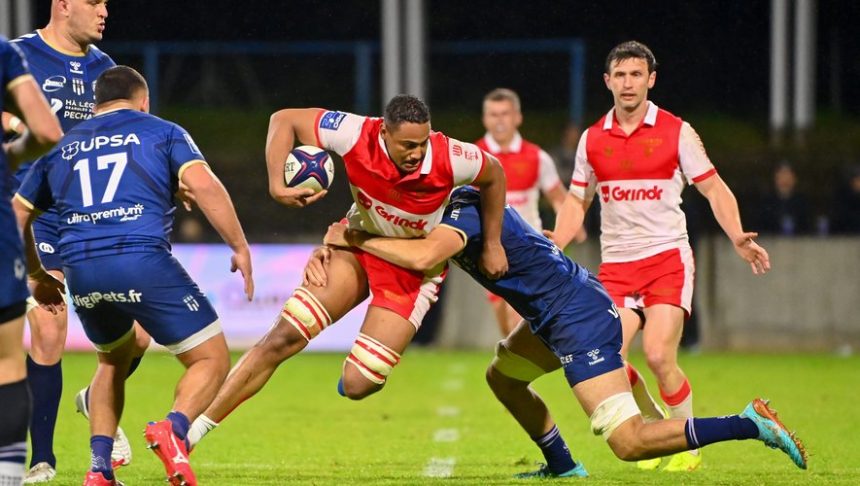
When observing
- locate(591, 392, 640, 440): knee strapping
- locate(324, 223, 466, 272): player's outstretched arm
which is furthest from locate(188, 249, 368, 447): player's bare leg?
locate(591, 392, 640, 440): knee strapping

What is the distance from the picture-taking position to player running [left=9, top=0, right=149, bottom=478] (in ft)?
22.5

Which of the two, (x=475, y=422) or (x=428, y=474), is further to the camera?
(x=475, y=422)

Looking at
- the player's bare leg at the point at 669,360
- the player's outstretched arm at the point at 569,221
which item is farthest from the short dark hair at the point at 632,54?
the player's bare leg at the point at 669,360

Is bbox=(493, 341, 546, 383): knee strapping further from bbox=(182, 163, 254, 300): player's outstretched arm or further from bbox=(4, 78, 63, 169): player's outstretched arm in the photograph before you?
bbox=(4, 78, 63, 169): player's outstretched arm

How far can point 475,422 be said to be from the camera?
31.6ft

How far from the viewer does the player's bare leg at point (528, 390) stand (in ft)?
22.2

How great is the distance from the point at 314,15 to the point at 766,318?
10.3 m

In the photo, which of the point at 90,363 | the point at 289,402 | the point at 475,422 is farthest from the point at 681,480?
the point at 90,363

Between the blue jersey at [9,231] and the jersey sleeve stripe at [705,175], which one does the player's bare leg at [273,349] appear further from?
the jersey sleeve stripe at [705,175]

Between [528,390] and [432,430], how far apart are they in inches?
93.1

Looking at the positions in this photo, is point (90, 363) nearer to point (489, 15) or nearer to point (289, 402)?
point (289, 402)

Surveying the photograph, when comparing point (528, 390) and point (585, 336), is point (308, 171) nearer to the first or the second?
point (585, 336)

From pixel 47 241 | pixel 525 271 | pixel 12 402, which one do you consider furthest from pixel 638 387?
pixel 12 402

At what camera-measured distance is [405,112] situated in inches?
238
